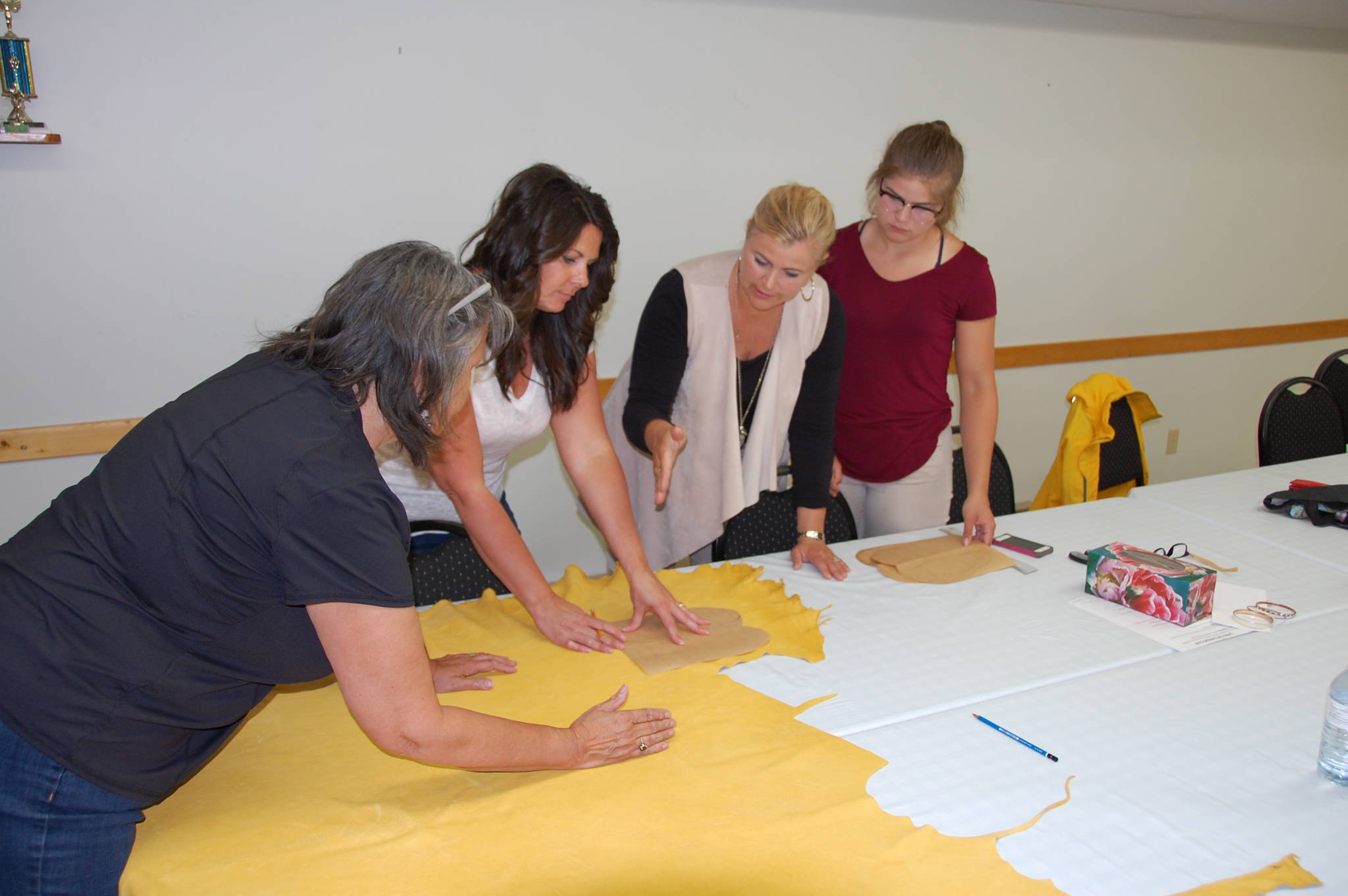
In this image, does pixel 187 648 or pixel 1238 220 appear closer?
pixel 187 648

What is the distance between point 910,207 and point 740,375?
56 centimetres

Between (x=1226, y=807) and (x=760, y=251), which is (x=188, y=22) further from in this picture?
(x=1226, y=807)

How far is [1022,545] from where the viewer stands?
209 cm

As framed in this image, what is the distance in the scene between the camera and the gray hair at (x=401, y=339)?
3.50 feet

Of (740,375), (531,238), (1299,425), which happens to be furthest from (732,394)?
(1299,425)

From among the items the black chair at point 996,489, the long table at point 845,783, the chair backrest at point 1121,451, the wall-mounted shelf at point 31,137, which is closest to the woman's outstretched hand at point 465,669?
the long table at point 845,783

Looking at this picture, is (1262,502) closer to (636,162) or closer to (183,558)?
(636,162)

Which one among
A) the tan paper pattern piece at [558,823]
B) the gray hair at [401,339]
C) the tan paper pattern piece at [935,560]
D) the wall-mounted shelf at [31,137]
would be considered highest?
the wall-mounted shelf at [31,137]

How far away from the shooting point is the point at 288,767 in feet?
4.25

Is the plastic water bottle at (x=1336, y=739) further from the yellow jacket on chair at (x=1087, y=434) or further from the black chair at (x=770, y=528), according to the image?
the yellow jacket on chair at (x=1087, y=434)

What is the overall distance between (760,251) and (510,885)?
1.33 m

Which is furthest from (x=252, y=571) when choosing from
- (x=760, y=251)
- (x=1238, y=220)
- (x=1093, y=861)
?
(x=1238, y=220)

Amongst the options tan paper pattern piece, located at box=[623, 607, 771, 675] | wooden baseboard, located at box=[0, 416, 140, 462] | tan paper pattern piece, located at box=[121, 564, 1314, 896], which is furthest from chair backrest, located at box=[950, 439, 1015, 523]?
wooden baseboard, located at box=[0, 416, 140, 462]

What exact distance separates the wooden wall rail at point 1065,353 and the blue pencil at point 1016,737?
239 centimetres
